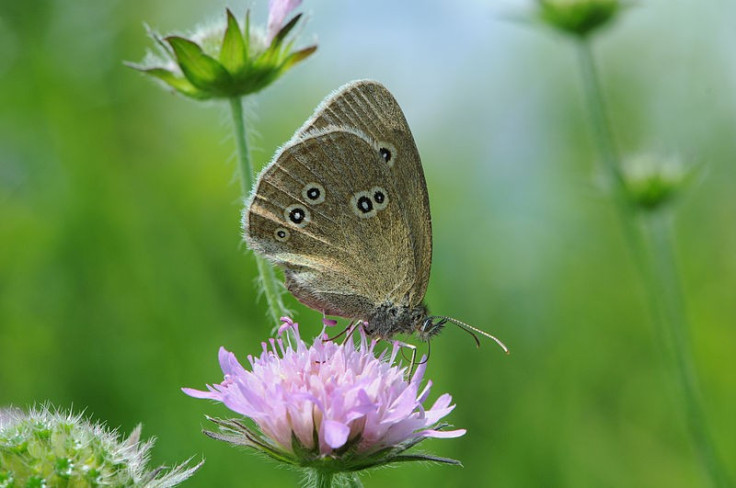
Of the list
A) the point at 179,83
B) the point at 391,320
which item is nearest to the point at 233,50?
the point at 179,83

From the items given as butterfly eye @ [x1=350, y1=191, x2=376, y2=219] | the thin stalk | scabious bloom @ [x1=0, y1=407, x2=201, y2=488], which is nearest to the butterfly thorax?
butterfly eye @ [x1=350, y1=191, x2=376, y2=219]

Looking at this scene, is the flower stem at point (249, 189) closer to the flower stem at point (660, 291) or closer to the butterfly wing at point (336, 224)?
the butterfly wing at point (336, 224)

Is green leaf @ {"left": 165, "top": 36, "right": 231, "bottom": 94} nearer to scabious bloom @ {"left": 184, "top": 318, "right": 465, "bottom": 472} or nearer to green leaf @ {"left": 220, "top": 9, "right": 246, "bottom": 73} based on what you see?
green leaf @ {"left": 220, "top": 9, "right": 246, "bottom": 73}

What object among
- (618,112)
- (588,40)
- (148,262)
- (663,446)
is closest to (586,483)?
(663,446)

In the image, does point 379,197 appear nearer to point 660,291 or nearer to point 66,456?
point 66,456

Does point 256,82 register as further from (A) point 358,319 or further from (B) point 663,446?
(B) point 663,446

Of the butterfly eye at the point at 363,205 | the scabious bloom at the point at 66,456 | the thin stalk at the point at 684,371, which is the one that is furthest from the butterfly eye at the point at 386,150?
the thin stalk at the point at 684,371
